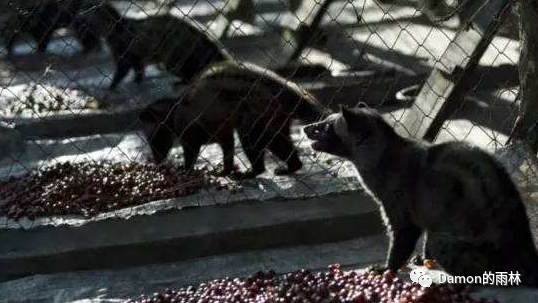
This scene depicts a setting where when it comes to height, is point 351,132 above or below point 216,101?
above

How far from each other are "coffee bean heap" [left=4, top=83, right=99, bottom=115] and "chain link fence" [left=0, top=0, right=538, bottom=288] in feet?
0.07

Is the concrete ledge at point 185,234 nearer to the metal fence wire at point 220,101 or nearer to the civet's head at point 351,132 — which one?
the metal fence wire at point 220,101

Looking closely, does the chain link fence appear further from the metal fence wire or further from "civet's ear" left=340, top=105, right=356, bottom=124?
"civet's ear" left=340, top=105, right=356, bottom=124

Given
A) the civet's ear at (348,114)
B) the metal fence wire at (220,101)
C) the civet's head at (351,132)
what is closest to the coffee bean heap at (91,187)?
the metal fence wire at (220,101)

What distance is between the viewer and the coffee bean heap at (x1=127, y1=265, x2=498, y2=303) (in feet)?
13.7

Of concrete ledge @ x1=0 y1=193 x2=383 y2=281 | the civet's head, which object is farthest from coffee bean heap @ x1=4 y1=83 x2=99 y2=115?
the civet's head

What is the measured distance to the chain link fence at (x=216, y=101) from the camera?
224 inches

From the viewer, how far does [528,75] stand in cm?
539

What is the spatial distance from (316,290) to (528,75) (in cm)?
184

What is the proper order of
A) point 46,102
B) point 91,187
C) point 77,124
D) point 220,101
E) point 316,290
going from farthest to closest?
point 46,102 → point 77,124 → point 220,101 → point 91,187 → point 316,290

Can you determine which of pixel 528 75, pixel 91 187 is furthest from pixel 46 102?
pixel 528 75

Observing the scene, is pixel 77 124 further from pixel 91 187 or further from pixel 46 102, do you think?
pixel 91 187

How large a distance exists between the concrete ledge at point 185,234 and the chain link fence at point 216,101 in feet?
0.29

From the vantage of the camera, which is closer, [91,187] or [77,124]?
[91,187]
